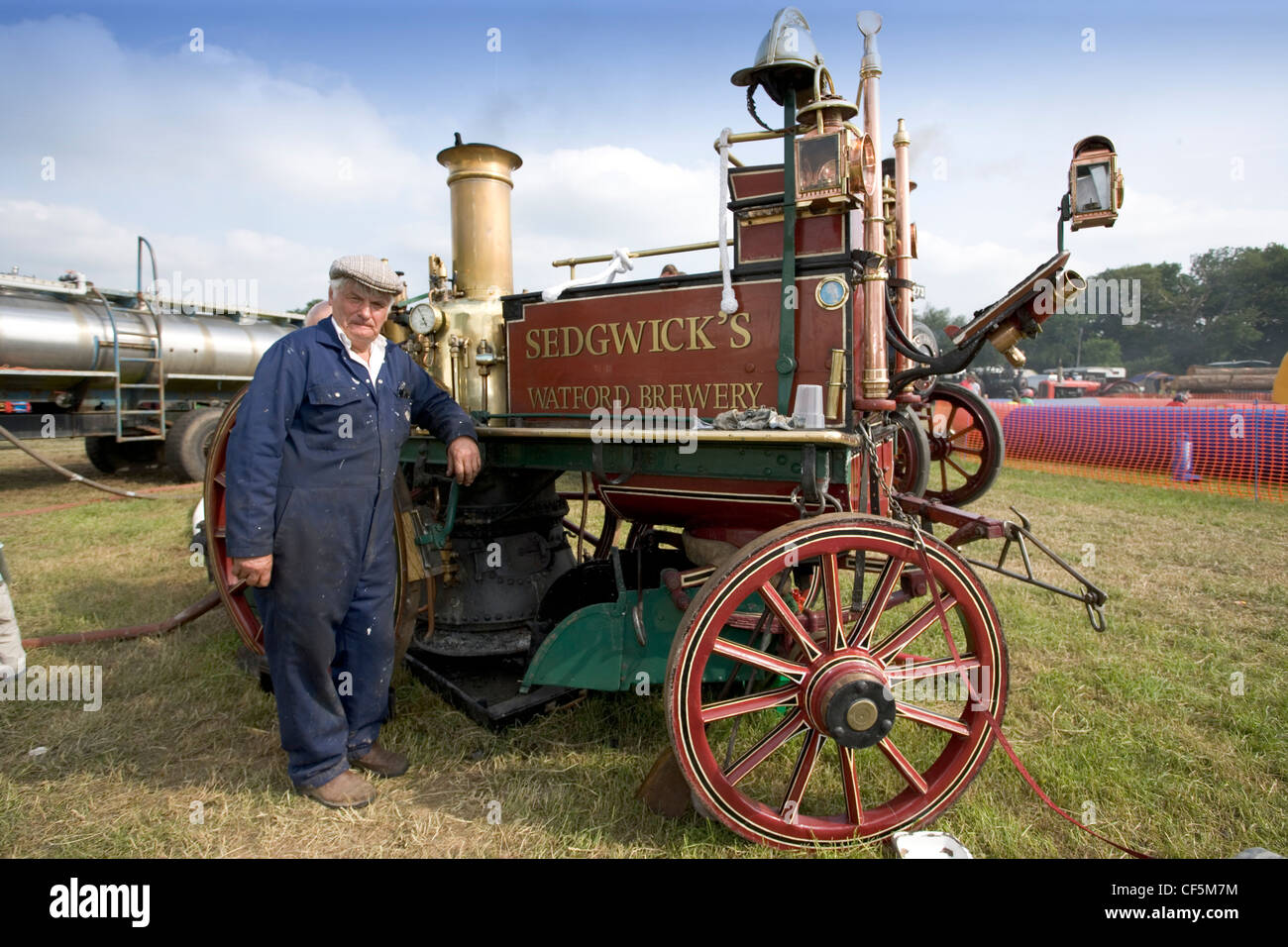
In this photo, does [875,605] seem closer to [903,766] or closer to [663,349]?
[903,766]

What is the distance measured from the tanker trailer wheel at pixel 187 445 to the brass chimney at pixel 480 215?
7.48 m

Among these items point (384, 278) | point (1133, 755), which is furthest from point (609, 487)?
point (1133, 755)

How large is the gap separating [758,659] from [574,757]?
112 cm

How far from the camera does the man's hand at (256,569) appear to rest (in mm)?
2393

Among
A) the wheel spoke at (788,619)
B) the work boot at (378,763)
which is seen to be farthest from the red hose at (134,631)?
the wheel spoke at (788,619)

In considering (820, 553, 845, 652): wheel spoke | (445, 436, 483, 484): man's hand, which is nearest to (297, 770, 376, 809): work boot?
(445, 436, 483, 484): man's hand

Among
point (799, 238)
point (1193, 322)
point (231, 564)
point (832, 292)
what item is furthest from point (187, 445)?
point (1193, 322)

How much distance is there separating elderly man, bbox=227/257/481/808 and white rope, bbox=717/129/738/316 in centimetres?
111

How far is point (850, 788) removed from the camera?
7.72ft

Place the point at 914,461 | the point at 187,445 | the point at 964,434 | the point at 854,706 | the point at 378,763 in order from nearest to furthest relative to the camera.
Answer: the point at 854,706 < the point at 378,763 < the point at 914,461 < the point at 964,434 < the point at 187,445

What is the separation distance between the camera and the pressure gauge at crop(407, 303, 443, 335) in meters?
3.56

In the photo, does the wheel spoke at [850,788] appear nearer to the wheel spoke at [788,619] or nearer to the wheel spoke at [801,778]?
the wheel spoke at [801,778]

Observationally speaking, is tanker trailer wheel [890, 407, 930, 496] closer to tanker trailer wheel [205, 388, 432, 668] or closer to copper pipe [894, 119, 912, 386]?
copper pipe [894, 119, 912, 386]
